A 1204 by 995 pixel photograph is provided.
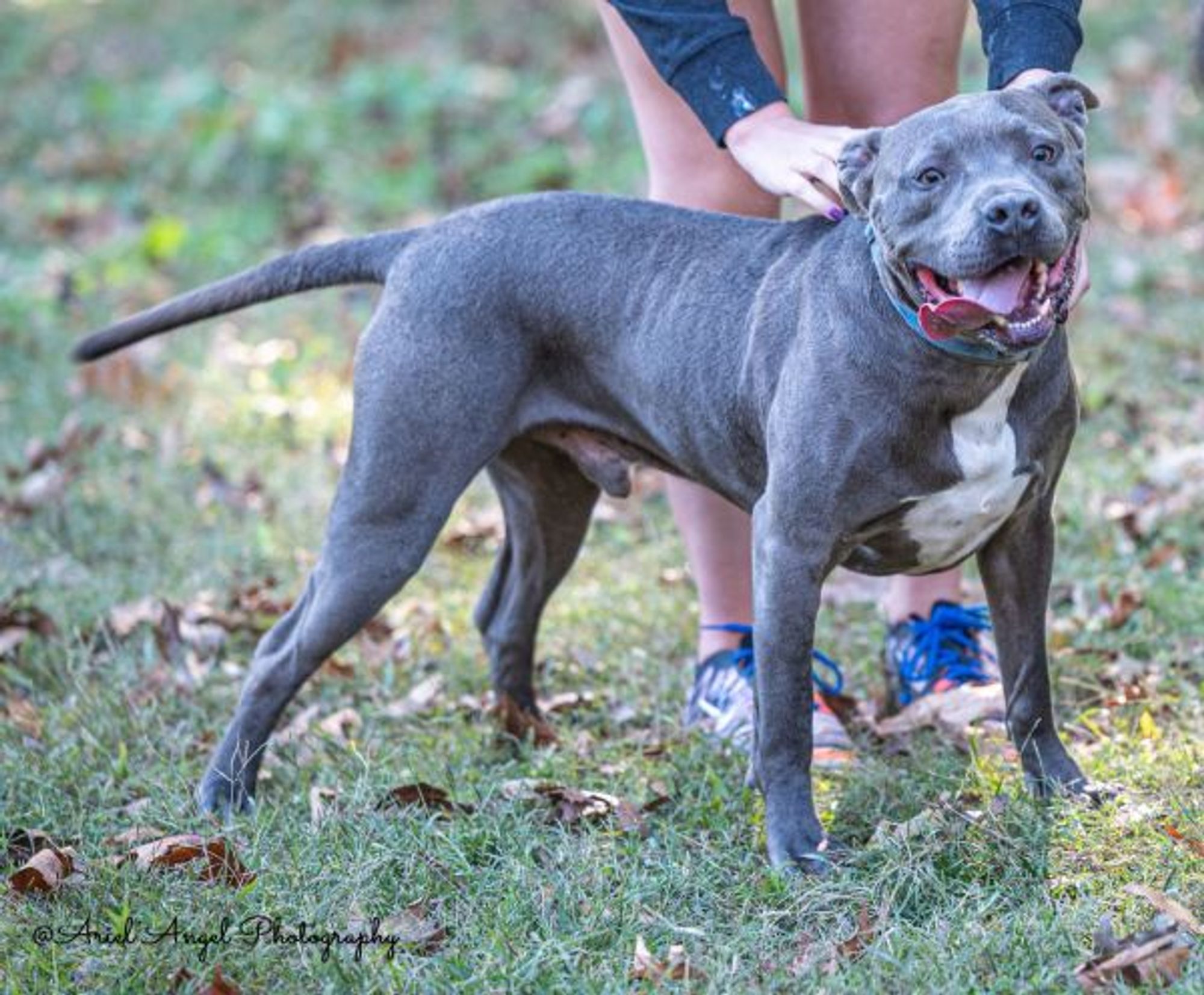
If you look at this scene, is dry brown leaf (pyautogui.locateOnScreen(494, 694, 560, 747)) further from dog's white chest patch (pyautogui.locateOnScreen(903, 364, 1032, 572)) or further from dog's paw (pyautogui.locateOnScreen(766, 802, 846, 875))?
dog's white chest patch (pyautogui.locateOnScreen(903, 364, 1032, 572))

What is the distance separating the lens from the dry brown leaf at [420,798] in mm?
3592

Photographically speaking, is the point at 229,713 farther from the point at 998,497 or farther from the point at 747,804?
the point at 998,497

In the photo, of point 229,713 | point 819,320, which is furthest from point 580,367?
point 229,713

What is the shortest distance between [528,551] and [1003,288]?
161cm

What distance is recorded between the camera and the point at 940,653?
4098 millimetres

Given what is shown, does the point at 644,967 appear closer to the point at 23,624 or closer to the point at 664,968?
the point at 664,968

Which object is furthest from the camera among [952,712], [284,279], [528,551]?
[528,551]

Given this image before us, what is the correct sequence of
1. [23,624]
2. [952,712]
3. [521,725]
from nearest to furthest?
1. [952,712]
2. [521,725]
3. [23,624]

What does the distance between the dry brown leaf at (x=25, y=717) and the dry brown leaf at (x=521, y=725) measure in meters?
1.03

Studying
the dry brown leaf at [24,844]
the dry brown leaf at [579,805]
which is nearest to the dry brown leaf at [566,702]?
the dry brown leaf at [579,805]

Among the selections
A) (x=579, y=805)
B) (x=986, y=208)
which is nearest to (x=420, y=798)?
(x=579, y=805)

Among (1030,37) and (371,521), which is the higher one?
(1030,37)

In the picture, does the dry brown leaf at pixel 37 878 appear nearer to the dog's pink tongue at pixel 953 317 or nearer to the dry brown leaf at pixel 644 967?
the dry brown leaf at pixel 644 967

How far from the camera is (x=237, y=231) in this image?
26.6 ft
